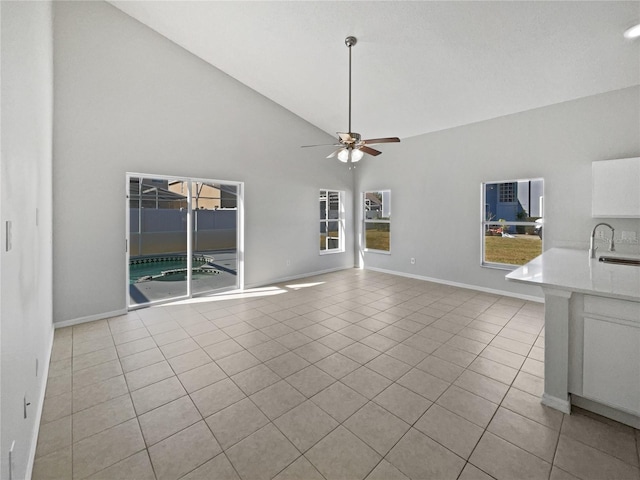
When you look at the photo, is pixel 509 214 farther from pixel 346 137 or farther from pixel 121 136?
pixel 121 136

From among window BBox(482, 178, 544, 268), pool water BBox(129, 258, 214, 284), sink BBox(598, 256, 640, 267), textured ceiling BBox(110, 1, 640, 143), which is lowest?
pool water BBox(129, 258, 214, 284)

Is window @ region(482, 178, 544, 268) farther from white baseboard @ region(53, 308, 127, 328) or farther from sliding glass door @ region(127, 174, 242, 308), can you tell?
white baseboard @ region(53, 308, 127, 328)

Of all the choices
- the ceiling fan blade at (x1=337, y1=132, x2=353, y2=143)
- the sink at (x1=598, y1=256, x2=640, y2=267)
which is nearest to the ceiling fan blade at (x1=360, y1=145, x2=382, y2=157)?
the ceiling fan blade at (x1=337, y1=132, x2=353, y2=143)

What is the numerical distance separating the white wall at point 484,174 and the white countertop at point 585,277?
5.88ft

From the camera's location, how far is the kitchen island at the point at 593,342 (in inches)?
71.9

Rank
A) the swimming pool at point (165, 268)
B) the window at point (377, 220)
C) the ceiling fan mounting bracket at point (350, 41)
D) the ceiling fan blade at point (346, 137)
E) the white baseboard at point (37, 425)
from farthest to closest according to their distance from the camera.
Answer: the swimming pool at point (165, 268), the window at point (377, 220), the ceiling fan mounting bracket at point (350, 41), the ceiling fan blade at point (346, 137), the white baseboard at point (37, 425)

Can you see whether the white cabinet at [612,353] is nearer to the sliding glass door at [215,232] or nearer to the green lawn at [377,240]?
the green lawn at [377,240]

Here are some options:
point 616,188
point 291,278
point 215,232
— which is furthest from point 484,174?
point 215,232

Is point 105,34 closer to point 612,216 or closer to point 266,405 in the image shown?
point 266,405

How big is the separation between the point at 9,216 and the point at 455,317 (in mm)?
4431

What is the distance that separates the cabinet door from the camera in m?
1.82

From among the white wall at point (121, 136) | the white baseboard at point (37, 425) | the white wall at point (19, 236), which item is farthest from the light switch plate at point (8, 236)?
the white wall at point (121, 136)

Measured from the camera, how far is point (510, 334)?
3.39 meters

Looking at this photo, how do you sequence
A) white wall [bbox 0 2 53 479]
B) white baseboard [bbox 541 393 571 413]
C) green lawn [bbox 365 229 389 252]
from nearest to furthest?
white wall [bbox 0 2 53 479]
white baseboard [bbox 541 393 571 413]
green lawn [bbox 365 229 389 252]
